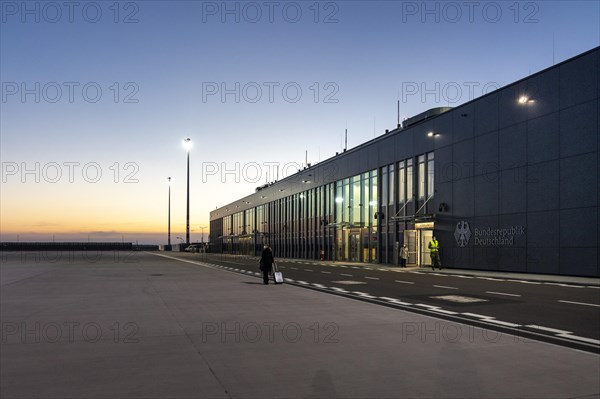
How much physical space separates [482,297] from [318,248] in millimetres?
45703

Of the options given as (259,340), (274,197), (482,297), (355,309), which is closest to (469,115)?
(482,297)

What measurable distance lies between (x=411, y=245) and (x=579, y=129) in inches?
674

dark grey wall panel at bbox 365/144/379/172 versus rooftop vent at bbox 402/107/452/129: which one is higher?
rooftop vent at bbox 402/107/452/129

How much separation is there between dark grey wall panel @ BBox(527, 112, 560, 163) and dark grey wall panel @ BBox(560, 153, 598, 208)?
0.99 m

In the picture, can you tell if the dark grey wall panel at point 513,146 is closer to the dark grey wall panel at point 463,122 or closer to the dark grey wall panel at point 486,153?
the dark grey wall panel at point 486,153

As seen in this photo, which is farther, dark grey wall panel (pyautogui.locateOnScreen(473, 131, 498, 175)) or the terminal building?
dark grey wall panel (pyautogui.locateOnScreen(473, 131, 498, 175))

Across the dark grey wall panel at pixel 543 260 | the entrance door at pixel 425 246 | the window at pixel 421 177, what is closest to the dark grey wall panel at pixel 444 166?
the window at pixel 421 177

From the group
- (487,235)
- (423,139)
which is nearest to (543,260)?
(487,235)

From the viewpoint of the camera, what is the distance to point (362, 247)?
163 ft

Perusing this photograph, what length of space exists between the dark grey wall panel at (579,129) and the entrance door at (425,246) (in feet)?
45.6

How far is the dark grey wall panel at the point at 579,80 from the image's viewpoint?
25.5m

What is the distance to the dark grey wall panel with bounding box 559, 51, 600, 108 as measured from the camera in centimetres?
2550

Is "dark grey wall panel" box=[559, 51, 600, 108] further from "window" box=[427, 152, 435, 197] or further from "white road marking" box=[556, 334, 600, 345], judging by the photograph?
"white road marking" box=[556, 334, 600, 345]

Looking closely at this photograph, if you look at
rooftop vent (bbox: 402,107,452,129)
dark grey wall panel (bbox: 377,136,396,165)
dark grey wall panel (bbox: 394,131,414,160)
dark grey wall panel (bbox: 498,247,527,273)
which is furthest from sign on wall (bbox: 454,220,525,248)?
rooftop vent (bbox: 402,107,452,129)
